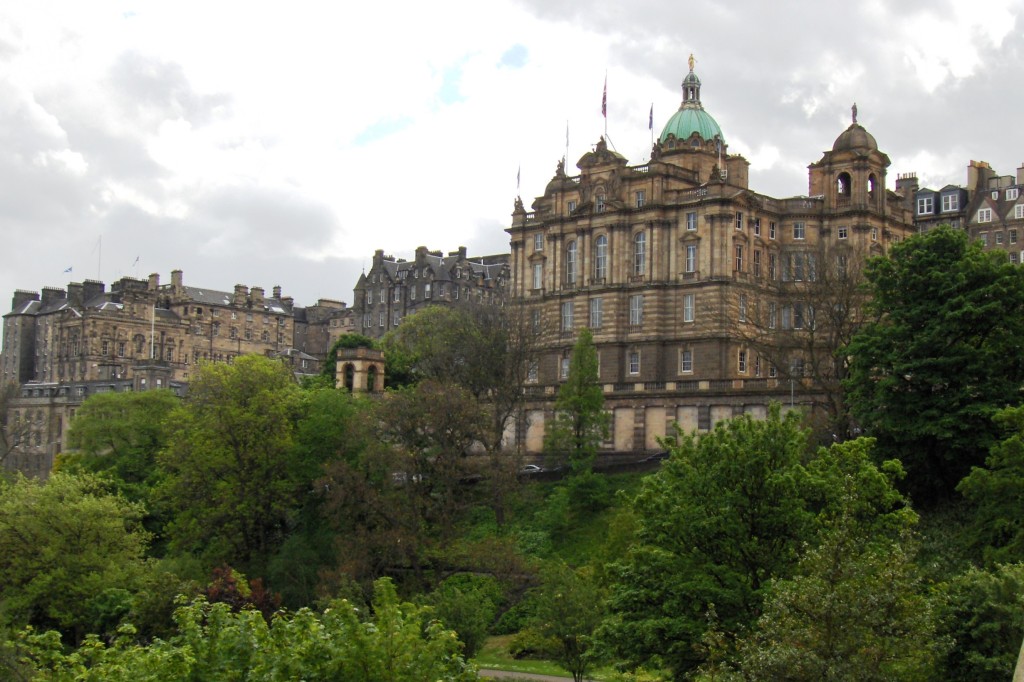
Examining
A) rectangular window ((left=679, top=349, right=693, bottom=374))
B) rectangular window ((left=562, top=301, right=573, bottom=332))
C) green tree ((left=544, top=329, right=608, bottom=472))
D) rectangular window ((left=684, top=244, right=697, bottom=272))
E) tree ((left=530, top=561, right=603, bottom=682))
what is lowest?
tree ((left=530, top=561, right=603, bottom=682))

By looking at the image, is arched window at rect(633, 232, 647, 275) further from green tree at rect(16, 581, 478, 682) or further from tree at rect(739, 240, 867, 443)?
green tree at rect(16, 581, 478, 682)

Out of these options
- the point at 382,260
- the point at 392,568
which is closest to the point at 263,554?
the point at 392,568

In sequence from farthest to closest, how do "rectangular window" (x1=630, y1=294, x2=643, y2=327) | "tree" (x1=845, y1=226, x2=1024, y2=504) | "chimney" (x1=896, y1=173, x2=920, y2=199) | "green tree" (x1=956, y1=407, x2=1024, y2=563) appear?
"chimney" (x1=896, y1=173, x2=920, y2=199)
"rectangular window" (x1=630, y1=294, x2=643, y2=327)
"tree" (x1=845, y1=226, x2=1024, y2=504)
"green tree" (x1=956, y1=407, x2=1024, y2=563)

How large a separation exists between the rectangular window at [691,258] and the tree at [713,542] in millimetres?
45159

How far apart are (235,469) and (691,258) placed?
30.4 meters

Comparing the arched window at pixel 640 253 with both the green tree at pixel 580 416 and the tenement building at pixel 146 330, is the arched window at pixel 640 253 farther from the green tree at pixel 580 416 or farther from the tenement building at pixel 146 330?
the tenement building at pixel 146 330

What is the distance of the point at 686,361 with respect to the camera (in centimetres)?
8375

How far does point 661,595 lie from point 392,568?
27.9 meters

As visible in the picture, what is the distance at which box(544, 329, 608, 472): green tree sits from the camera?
7125 centimetres

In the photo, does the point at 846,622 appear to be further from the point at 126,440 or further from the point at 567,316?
the point at 126,440

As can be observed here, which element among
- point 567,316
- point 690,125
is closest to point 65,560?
point 567,316

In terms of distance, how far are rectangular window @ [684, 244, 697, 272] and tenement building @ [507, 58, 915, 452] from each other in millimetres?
61

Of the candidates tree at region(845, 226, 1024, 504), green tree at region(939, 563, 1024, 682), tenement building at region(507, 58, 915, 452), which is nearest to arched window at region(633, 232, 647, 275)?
tenement building at region(507, 58, 915, 452)

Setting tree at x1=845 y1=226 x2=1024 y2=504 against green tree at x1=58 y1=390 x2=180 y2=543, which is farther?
green tree at x1=58 y1=390 x2=180 y2=543
